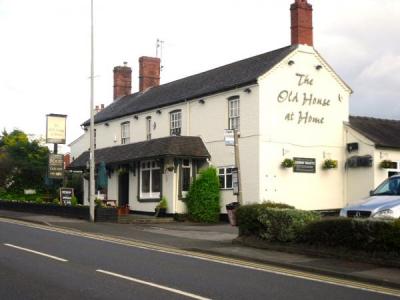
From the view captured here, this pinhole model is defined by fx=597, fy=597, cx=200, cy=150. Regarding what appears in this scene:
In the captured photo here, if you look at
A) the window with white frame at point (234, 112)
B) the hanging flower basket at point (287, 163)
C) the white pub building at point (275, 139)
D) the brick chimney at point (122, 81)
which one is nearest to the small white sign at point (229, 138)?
the white pub building at point (275, 139)

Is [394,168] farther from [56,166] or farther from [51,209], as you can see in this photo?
[56,166]

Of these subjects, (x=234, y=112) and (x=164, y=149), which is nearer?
(x=234, y=112)

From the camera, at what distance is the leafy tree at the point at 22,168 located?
4047cm

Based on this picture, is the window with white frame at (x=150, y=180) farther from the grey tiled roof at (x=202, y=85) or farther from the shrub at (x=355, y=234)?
the shrub at (x=355, y=234)

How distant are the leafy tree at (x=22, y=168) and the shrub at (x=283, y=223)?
2670 centimetres

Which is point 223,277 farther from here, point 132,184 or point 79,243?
point 132,184

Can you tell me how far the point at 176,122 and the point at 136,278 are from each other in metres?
22.2

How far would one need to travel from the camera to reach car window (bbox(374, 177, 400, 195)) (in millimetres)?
16647

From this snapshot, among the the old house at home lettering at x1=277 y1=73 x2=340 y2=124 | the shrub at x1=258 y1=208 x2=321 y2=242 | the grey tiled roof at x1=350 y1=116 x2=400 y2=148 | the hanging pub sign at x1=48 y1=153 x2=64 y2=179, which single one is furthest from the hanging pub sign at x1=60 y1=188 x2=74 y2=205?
the shrub at x1=258 y1=208 x2=321 y2=242

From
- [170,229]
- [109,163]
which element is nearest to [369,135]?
[170,229]

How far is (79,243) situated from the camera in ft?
55.2

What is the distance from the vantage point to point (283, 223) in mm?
16312

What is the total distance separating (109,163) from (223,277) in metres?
23.0

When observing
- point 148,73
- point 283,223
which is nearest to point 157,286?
point 283,223
